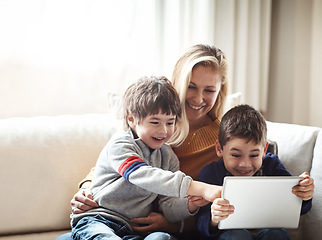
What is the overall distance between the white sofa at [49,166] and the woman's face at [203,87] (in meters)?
0.35

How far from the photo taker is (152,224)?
4.81ft

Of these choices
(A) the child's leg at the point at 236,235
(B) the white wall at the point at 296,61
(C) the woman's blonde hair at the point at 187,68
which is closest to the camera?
(A) the child's leg at the point at 236,235

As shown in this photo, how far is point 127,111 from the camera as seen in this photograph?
1.51 meters

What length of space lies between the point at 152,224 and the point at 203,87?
1.84ft

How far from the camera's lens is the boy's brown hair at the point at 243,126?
1427 millimetres

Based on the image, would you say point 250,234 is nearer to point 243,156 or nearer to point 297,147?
point 243,156

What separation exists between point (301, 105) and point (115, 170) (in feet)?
5.63

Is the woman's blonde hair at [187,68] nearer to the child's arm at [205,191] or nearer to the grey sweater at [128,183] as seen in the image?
the grey sweater at [128,183]

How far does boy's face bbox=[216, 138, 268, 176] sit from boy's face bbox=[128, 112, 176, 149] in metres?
0.22

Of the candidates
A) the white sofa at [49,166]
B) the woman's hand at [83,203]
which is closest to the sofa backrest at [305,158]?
the white sofa at [49,166]

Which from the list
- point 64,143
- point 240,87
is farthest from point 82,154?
point 240,87

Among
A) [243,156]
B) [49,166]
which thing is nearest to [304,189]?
[243,156]

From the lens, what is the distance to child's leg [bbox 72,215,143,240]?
1.31 m

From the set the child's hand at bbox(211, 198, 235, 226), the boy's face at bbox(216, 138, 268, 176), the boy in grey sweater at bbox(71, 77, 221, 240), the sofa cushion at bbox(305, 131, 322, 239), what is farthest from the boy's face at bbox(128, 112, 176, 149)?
the sofa cushion at bbox(305, 131, 322, 239)
